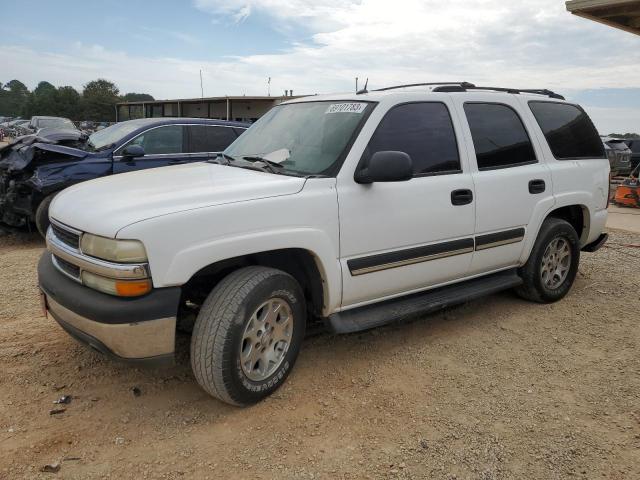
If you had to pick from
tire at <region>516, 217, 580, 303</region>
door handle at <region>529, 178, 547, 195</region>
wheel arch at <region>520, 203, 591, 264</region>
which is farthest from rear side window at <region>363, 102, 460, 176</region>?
wheel arch at <region>520, 203, 591, 264</region>

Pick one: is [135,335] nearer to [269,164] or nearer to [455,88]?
[269,164]

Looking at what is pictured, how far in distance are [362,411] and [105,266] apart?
1649 mm

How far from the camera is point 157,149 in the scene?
23.0 ft

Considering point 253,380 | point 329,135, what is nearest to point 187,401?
point 253,380

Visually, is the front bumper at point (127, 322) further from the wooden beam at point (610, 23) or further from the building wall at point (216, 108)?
the building wall at point (216, 108)

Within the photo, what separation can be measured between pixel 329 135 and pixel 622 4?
26.4 ft

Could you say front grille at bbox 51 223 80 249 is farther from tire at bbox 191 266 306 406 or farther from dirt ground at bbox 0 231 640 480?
dirt ground at bbox 0 231 640 480

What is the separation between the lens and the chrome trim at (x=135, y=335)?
98.3 inches

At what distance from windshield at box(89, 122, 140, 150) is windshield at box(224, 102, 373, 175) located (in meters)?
3.63

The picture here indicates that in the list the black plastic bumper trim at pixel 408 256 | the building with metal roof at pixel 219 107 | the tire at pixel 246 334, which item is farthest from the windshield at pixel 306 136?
the building with metal roof at pixel 219 107

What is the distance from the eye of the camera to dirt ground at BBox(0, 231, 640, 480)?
2508 millimetres

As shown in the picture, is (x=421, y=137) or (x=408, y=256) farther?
(x=421, y=137)

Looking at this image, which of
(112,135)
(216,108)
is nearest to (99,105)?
(216,108)

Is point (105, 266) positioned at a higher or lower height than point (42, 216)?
higher
